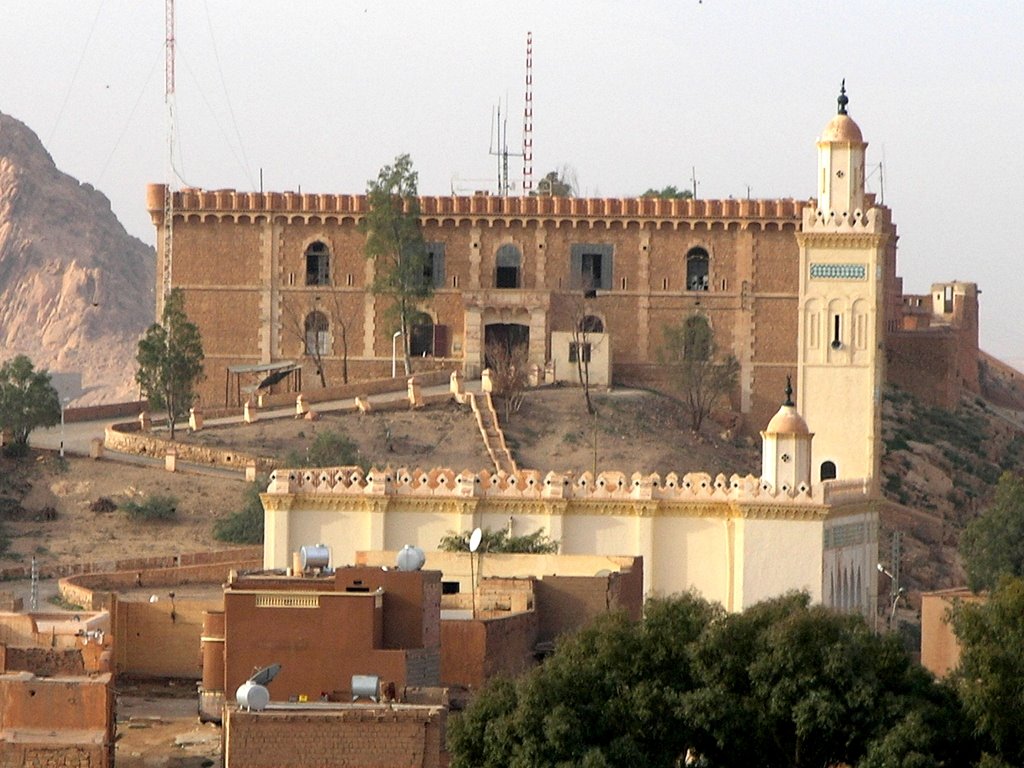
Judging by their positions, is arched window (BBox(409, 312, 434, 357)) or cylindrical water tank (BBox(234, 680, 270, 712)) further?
arched window (BBox(409, 312, 434, 357))

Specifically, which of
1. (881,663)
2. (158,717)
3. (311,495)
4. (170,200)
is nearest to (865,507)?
(311,495)

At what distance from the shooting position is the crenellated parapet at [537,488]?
59594mm

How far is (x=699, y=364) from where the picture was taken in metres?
83.4

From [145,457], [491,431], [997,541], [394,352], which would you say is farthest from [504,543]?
[394,352]

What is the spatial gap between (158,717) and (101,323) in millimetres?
107127

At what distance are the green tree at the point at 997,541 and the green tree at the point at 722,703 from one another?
2885 centimetres

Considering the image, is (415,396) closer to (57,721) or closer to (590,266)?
(590,266)

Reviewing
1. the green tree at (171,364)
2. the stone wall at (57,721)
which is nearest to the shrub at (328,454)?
the green tree at (171,364)

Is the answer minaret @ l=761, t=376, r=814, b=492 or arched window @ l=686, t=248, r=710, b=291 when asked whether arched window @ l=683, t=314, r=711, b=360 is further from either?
minaret @ l=761, t=376, r=814, b=492

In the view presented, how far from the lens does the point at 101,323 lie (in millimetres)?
154125

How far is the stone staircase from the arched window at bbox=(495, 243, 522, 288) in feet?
21.3

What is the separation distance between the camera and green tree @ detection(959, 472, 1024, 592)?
70500 millimetres

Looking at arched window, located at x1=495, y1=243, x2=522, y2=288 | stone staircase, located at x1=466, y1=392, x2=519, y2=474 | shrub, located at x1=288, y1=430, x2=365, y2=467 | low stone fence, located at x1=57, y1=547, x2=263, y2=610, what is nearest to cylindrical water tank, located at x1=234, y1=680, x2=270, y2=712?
low stone fence, located at x1=57, y1=547, x2=263, y2=610

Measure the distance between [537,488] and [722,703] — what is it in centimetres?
2125
